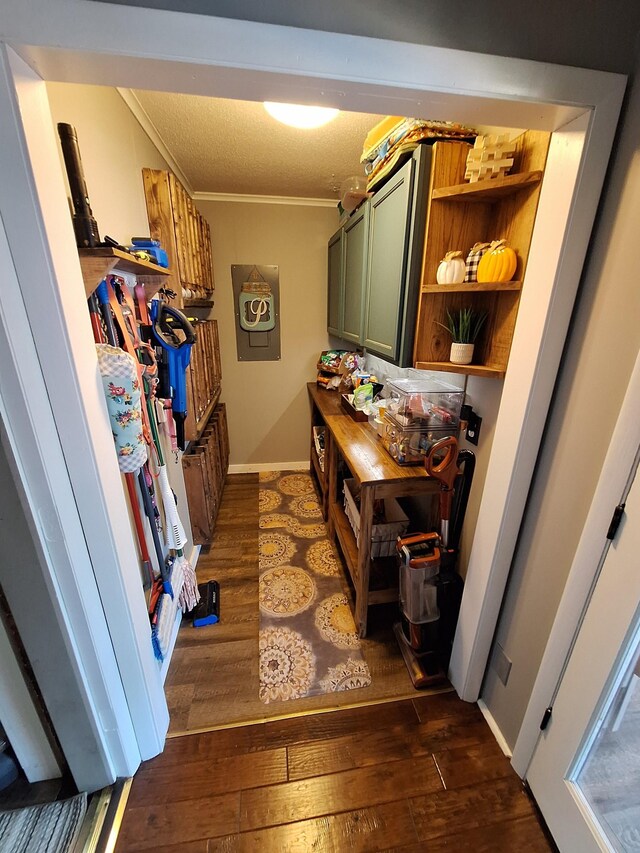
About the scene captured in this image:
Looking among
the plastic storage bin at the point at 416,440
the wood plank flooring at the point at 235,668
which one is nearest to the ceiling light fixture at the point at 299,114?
the plastic storage bin at the point at 416,440

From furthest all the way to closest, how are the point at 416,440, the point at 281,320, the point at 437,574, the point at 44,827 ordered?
the point at 281,320
the point at 416,440
the point at 437,574
the point at 44,827

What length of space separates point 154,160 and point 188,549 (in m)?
2.28

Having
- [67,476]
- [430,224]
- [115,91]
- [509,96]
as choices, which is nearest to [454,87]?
[509,96]

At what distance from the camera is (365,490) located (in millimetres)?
1449

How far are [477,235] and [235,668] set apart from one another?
215cm

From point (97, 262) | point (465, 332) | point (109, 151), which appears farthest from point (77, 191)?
point (465, 332)

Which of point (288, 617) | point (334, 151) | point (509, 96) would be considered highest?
point (334, 151)

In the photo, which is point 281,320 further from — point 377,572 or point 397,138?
point 377,572

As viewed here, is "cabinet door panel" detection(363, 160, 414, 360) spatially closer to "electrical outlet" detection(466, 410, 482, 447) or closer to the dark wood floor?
"electrical outlet" detection(466, 410, 482, 447)

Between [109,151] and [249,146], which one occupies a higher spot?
[249,146]

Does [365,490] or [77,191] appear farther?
[365,490]

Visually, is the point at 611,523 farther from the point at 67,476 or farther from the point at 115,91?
the point at 115,91

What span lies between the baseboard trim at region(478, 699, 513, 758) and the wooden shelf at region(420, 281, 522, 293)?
1.65 m

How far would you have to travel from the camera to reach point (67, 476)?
88 centimetres
